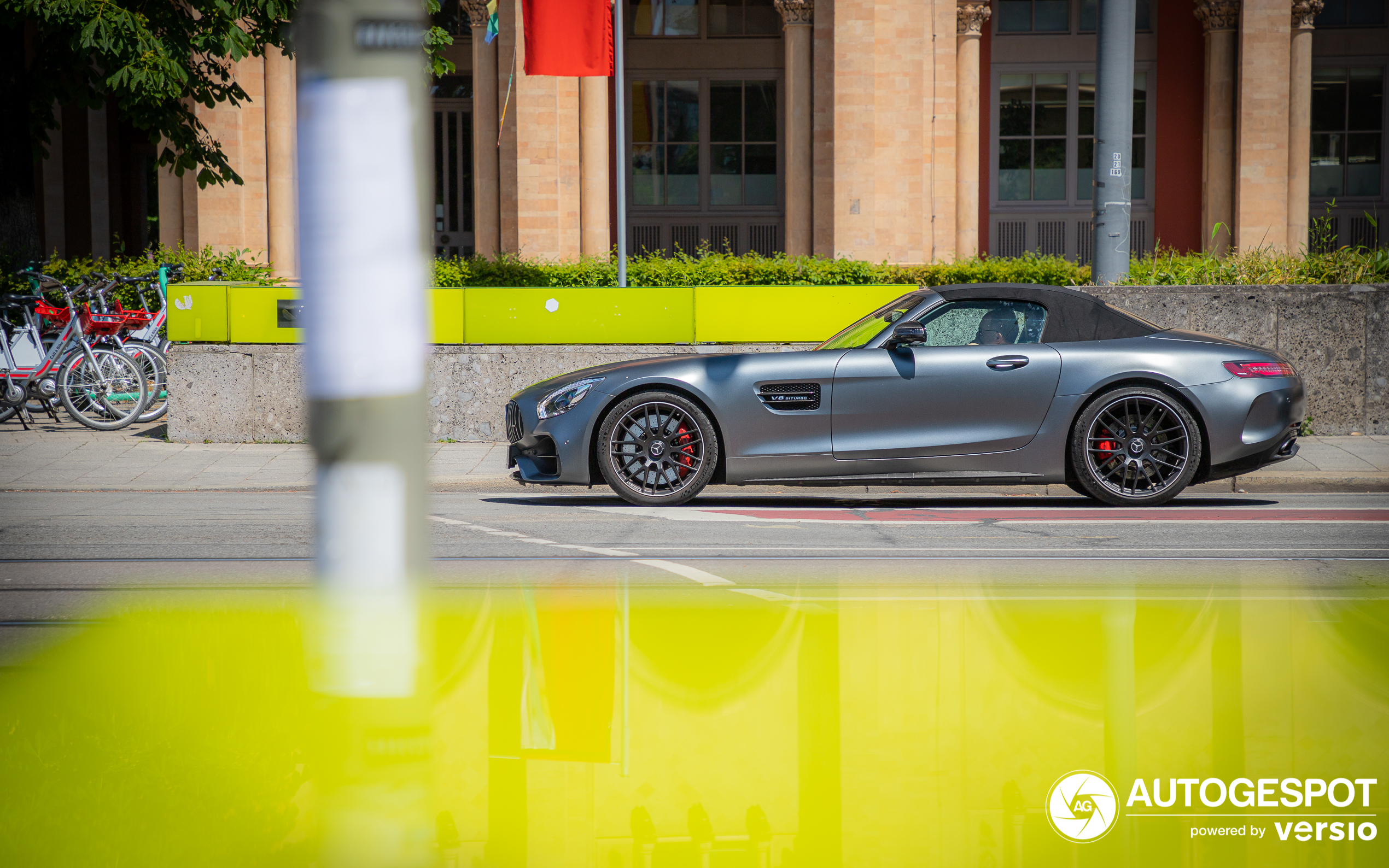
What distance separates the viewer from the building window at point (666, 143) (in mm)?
26344

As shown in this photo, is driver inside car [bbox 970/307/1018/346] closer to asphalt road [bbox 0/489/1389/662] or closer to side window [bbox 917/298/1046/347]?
side window [bbox 917/298/1046/347]

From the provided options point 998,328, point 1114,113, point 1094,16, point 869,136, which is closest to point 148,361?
point 998,328

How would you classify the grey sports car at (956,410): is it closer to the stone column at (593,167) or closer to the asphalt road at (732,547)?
the asphalt road at (732,547)

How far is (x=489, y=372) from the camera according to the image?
12281 millimetres

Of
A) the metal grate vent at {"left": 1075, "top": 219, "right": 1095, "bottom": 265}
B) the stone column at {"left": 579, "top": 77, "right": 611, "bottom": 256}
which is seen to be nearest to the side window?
the stone column at {"left": 579, "top": 77, "right": 611, "bottom": 256}

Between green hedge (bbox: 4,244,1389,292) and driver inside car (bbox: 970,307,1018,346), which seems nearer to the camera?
driver inside car (bbox: 970,307,1018,346)

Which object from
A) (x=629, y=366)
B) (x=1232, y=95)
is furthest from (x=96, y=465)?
(x=1232, y=95)

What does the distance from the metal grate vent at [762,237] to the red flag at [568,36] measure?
38.5ft

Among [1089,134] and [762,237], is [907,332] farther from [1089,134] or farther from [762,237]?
[1089,134]

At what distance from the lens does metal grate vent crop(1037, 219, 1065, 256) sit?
85.6 feet

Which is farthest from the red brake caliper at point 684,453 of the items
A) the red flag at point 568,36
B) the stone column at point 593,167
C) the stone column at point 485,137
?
the stone column at point 485,137

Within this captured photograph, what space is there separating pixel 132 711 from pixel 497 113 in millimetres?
18858

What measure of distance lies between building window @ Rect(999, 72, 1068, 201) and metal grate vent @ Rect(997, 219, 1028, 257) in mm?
506

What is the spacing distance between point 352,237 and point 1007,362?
23.0 ft
